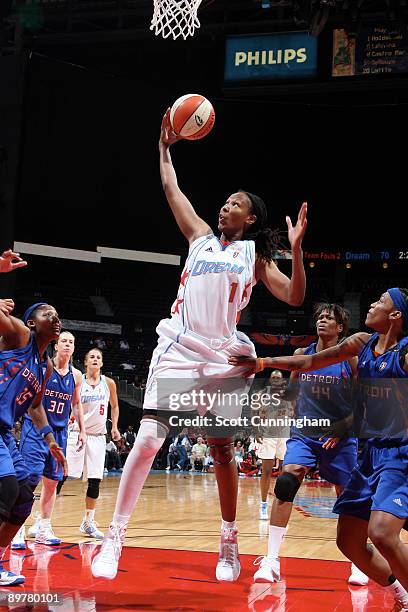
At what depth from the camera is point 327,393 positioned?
5668 mm

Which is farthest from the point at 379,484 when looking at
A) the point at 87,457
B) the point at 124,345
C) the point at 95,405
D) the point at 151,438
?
the point at 124,345

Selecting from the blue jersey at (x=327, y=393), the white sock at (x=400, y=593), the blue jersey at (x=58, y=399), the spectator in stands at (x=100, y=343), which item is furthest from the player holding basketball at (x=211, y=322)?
the spectator in stands at (x=100, y=343)

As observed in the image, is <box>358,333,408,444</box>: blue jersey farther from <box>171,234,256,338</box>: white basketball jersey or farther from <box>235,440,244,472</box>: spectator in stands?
<box>235,440,244,472</box>: spectator in stands

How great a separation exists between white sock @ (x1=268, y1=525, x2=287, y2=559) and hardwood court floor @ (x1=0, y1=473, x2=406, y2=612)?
0.21 metres

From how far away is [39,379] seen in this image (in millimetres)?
4707

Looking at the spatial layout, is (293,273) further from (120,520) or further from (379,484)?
(120,520)

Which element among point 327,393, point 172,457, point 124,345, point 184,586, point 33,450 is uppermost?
point 327,393

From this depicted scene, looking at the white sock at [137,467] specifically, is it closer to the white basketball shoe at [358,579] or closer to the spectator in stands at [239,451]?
the white basketball shoe at [358,579]

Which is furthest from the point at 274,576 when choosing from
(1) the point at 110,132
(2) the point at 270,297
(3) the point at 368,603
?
(2) the point at 270,297

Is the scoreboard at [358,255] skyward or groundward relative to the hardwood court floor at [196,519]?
skyward

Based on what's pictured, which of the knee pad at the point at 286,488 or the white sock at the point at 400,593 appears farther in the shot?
the knee pad at the point at 286,488

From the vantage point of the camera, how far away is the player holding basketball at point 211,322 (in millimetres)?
4008

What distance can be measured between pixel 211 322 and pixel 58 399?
3170 millimetres

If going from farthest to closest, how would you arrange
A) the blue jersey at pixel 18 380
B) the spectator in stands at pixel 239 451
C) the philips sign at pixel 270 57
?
the spectator in stands at pixel 239 451 < the philips sign at pixel 270 57 < the blue jersey at pixel 18 380
